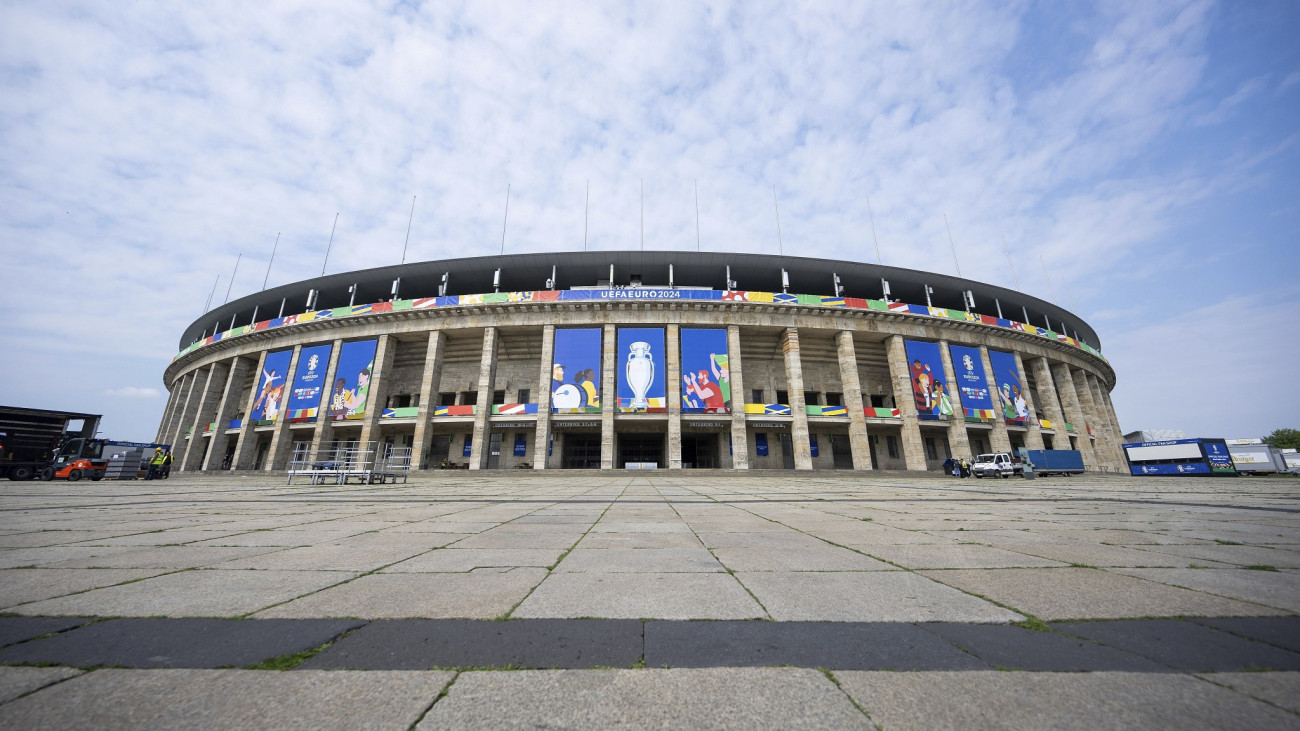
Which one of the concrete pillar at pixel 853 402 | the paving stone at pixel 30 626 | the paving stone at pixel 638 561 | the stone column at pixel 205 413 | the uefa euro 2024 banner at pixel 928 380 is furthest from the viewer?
the stone column at pixel 205 413

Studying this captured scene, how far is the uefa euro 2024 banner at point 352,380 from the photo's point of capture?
28391mm

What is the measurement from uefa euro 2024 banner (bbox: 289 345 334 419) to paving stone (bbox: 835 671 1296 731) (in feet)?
118

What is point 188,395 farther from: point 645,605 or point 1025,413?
point 1025,413

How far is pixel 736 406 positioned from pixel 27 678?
1045 inches

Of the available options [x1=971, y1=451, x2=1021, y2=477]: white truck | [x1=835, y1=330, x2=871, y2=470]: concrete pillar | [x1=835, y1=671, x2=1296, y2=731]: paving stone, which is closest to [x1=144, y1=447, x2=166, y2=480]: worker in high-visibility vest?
[x1=835, y1=671, x2=1296, y2=731]: paving stone

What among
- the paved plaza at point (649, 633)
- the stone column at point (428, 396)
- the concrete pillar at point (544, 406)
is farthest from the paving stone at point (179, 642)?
the stone column at point (428, 396)

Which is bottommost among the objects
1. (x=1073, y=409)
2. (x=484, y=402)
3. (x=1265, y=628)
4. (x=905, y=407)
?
(x=1265, y=628)

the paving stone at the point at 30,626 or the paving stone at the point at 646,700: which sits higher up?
the paving stone at the point at 30,626

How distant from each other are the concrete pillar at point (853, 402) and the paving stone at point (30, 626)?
97.4 feet

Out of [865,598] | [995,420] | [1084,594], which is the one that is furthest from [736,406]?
[865,598]

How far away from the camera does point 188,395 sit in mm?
38219

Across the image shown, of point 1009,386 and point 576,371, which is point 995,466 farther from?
point 576,371

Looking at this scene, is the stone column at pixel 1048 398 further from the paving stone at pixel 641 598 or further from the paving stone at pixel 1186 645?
the paving stone at pixel 641 598

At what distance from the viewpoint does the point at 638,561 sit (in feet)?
10.5
